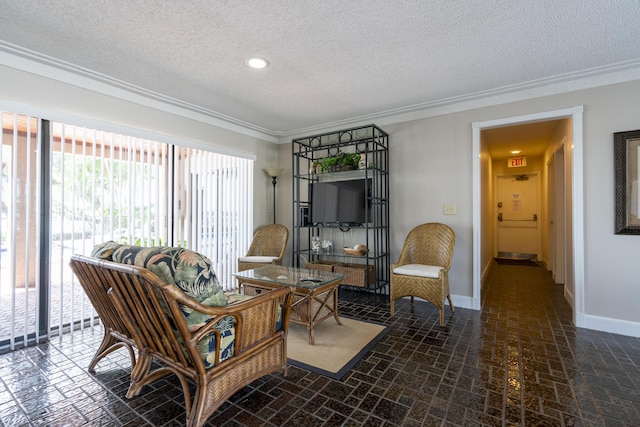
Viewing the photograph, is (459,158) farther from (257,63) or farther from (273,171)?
(273,171)

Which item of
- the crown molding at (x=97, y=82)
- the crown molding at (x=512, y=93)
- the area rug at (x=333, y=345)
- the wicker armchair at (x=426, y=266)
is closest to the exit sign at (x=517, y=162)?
the crown molding at (x=512, y=93)

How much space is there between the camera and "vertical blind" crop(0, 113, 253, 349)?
8.38 feet

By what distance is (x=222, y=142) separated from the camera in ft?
14.1

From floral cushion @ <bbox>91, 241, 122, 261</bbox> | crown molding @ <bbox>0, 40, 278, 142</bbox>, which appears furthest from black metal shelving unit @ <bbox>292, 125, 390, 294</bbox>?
floral cushion @ <bbox>91, 241, 122, 261</bbox>

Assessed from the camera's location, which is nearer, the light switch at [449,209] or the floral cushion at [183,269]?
the floral cushion at [183,269]

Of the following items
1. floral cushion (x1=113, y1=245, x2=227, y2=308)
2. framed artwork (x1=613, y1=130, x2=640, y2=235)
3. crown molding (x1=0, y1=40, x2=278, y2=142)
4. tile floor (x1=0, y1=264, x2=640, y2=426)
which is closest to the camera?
floral cushion (x1=113, y1=245, x2=227, y2=308)

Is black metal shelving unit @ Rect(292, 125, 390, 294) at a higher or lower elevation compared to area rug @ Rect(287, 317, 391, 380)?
higher

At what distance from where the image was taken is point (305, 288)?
2508 millimetres

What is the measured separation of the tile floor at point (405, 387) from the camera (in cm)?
164

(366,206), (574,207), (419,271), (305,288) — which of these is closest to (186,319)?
(305,288)

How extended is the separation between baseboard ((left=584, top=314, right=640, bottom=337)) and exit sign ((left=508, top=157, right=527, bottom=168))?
486 cm

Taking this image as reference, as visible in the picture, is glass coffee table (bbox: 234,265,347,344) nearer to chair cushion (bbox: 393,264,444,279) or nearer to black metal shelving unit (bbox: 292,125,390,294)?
chair cushion (bbox: 393,264,444,279)

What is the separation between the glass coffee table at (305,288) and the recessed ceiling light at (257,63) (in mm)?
1979

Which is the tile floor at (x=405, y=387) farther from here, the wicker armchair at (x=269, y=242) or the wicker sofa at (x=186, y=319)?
the wicker armchair at (x=269, y=242)
